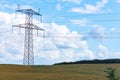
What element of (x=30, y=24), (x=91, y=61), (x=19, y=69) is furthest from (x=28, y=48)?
(x=91, y=61)

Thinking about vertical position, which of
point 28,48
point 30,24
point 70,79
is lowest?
point 70,79

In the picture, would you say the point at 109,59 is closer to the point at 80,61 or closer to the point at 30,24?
the point at 80,61

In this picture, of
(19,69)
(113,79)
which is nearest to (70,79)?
(19,69)

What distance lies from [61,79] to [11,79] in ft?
27.2

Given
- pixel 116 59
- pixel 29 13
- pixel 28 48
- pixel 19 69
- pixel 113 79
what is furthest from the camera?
pixel 116 59

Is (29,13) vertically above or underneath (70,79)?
above

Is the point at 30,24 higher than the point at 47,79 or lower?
higher

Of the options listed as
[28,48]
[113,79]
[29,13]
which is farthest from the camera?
[29,13]

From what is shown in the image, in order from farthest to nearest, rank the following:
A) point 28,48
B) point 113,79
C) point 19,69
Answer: point 19,69 < point 28,48 < point 113,79

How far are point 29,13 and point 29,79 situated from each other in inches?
938

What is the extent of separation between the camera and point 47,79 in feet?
200

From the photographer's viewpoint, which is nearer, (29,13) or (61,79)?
(61,79)

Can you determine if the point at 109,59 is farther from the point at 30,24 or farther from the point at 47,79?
the point at 47,79

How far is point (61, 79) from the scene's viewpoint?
2414 inches
